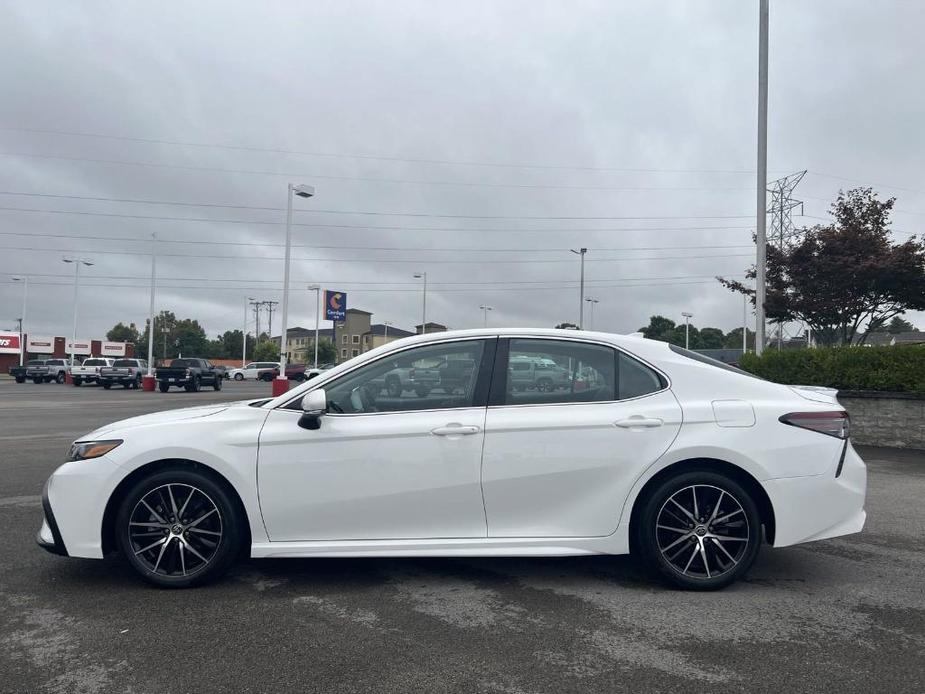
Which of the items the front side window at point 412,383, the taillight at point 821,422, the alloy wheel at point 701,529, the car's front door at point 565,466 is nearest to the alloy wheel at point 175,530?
the front side window at point 412,383

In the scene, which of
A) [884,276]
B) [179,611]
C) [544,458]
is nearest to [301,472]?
[179,611]

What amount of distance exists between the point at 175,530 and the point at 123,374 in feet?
119

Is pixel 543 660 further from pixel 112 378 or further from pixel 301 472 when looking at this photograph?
pixel 112 378

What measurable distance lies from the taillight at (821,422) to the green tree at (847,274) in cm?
1592

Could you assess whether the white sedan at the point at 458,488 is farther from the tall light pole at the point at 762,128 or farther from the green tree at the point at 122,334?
the green tree at the point at 122,334

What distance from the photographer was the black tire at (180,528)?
13.3ft

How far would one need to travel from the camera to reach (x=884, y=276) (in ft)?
59.2

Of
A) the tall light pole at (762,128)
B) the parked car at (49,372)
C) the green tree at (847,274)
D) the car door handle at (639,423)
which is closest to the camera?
the car door handle at (639,423)

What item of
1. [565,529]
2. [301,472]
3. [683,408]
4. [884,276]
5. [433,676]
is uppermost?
[884,276]

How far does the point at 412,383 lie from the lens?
429cm

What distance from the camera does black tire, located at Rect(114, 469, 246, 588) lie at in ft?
13.3

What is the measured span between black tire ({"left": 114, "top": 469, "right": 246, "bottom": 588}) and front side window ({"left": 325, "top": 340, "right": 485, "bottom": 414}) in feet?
2.86

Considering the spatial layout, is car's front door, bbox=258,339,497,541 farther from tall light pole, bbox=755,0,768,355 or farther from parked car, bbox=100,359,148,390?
parked car, bbox=100,359,148,390

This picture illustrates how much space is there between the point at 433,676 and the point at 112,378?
38167mm
